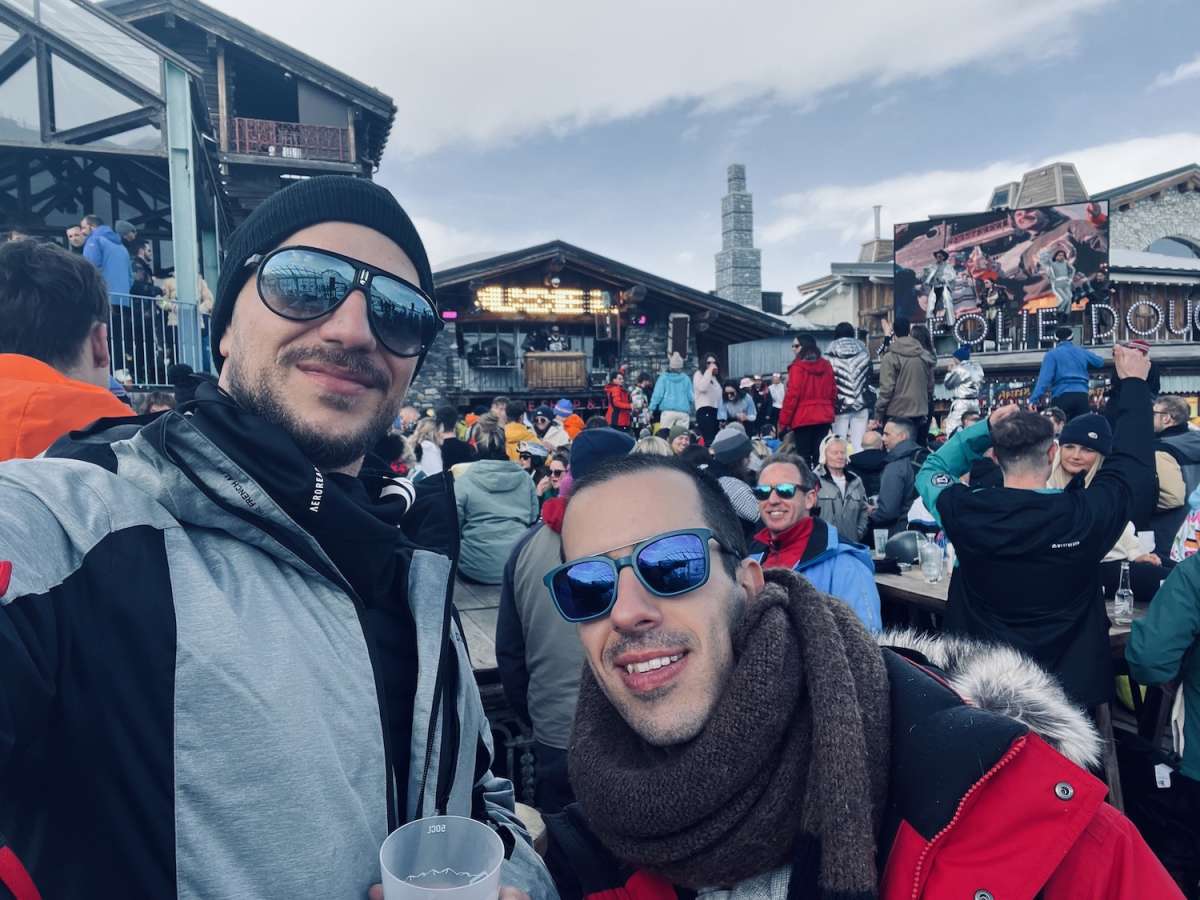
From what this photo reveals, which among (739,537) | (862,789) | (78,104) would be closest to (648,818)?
(862,789)

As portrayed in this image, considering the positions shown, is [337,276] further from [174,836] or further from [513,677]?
[513,677]

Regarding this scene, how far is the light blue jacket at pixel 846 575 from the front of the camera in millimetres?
4062

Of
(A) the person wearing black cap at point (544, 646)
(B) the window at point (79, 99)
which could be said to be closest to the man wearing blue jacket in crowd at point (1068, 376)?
(A) the person wearing black cap at point (544, 646)

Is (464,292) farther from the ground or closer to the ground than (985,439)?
farther from the ground

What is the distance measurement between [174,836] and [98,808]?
0.11 meters

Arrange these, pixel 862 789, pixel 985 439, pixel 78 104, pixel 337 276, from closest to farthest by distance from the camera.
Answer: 1. pixel 862 789
2. pixel 337 276
3. pixel 985 439
4. pixel 78 104

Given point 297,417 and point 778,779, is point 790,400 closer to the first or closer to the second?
point 778,779

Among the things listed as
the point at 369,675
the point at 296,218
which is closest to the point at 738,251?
the point at 296,218

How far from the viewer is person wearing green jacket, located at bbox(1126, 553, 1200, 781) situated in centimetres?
364

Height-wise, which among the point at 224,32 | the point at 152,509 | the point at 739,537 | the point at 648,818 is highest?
the point at 224,32

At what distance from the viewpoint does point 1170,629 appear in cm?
367

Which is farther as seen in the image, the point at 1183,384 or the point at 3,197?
the point at 1183,384

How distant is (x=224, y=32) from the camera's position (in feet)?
57.2

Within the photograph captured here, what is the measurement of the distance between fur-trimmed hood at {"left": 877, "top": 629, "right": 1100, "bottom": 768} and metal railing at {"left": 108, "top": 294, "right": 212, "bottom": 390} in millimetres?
9683
